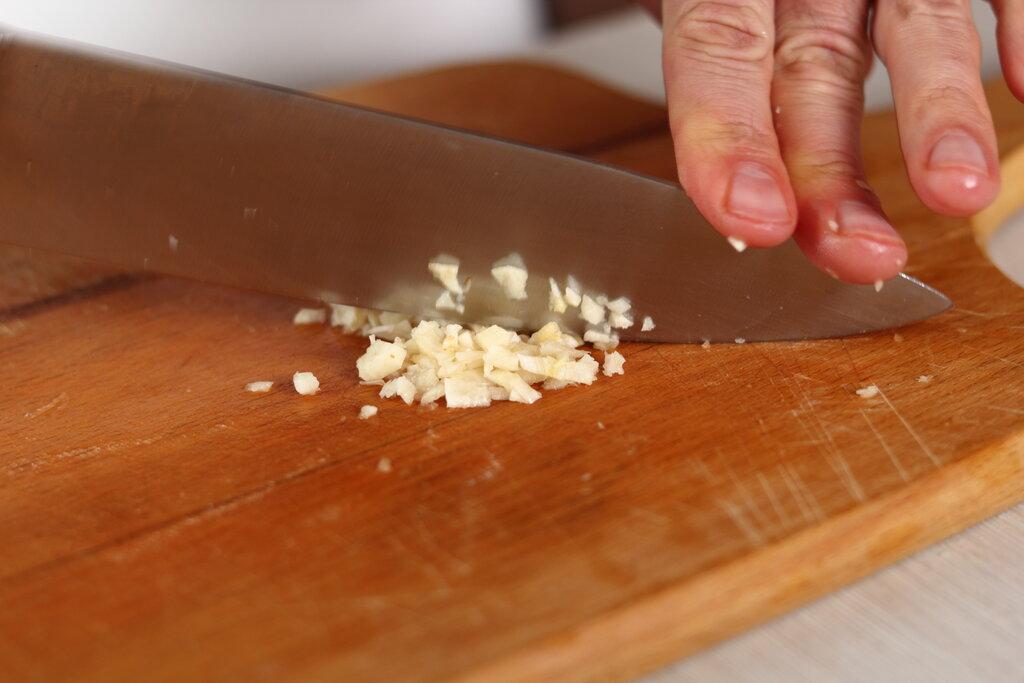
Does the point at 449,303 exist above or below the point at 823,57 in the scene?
below

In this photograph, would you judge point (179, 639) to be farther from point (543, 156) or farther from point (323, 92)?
point (323, 92)

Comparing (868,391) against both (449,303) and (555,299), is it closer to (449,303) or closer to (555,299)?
(555,299)

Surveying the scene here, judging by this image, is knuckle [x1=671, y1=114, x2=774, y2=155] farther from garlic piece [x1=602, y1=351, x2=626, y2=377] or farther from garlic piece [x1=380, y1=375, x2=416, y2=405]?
garlic piece [x1=380, y1=375, x2=416, y2=405]

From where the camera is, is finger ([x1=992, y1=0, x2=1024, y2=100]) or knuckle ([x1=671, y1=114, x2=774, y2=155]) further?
finger ([x1=992, y1=0, x2=1024, y2=100])

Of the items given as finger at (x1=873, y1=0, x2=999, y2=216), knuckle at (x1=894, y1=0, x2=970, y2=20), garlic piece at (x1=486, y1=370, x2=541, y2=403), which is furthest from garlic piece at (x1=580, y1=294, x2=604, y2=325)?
knuckle at (x1=894, y1=0, x2=970, y2=20)

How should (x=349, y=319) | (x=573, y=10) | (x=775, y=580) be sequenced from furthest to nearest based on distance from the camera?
1. (x=573, y=10)
2. (x=349, y=319)
3. (x=775, y=580)

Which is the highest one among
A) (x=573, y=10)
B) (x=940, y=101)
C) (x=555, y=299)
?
(x=940, y=101)

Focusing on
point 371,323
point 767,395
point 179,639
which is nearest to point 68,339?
point 371,323

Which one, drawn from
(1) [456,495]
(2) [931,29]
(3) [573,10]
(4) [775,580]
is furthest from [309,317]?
(3) [573,10]
